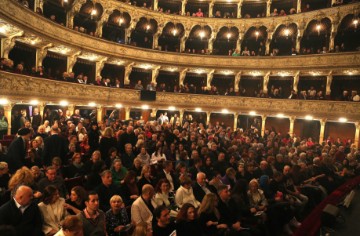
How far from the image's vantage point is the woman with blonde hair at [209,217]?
17.5 ft

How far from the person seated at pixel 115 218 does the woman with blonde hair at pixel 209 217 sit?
141 cm

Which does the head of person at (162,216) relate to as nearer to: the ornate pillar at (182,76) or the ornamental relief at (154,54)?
the ornamental relief at (154,54)

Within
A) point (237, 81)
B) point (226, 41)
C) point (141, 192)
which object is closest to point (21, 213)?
point (141, 192)

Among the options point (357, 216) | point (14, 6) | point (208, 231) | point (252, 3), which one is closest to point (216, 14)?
point (252, 3)

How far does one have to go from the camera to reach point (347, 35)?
24312 millimetres

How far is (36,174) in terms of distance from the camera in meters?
5.97

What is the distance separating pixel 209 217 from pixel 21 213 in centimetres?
311

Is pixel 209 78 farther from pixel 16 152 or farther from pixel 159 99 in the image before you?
pixel 16 152

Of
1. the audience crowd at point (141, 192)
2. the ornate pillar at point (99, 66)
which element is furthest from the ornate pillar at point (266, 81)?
the audience crowd at point (141, 192)

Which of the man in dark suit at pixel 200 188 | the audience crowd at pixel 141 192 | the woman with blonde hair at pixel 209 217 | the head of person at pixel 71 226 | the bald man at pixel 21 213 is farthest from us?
the man in dark suit at pixel 200 188

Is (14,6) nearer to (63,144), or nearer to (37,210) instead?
(63,144)

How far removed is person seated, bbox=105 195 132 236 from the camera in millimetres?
4711

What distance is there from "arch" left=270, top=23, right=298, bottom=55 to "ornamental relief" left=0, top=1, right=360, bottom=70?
109 cm

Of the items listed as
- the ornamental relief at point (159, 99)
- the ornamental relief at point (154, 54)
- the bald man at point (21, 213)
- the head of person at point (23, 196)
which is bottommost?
the bald man at point (21, 213)
